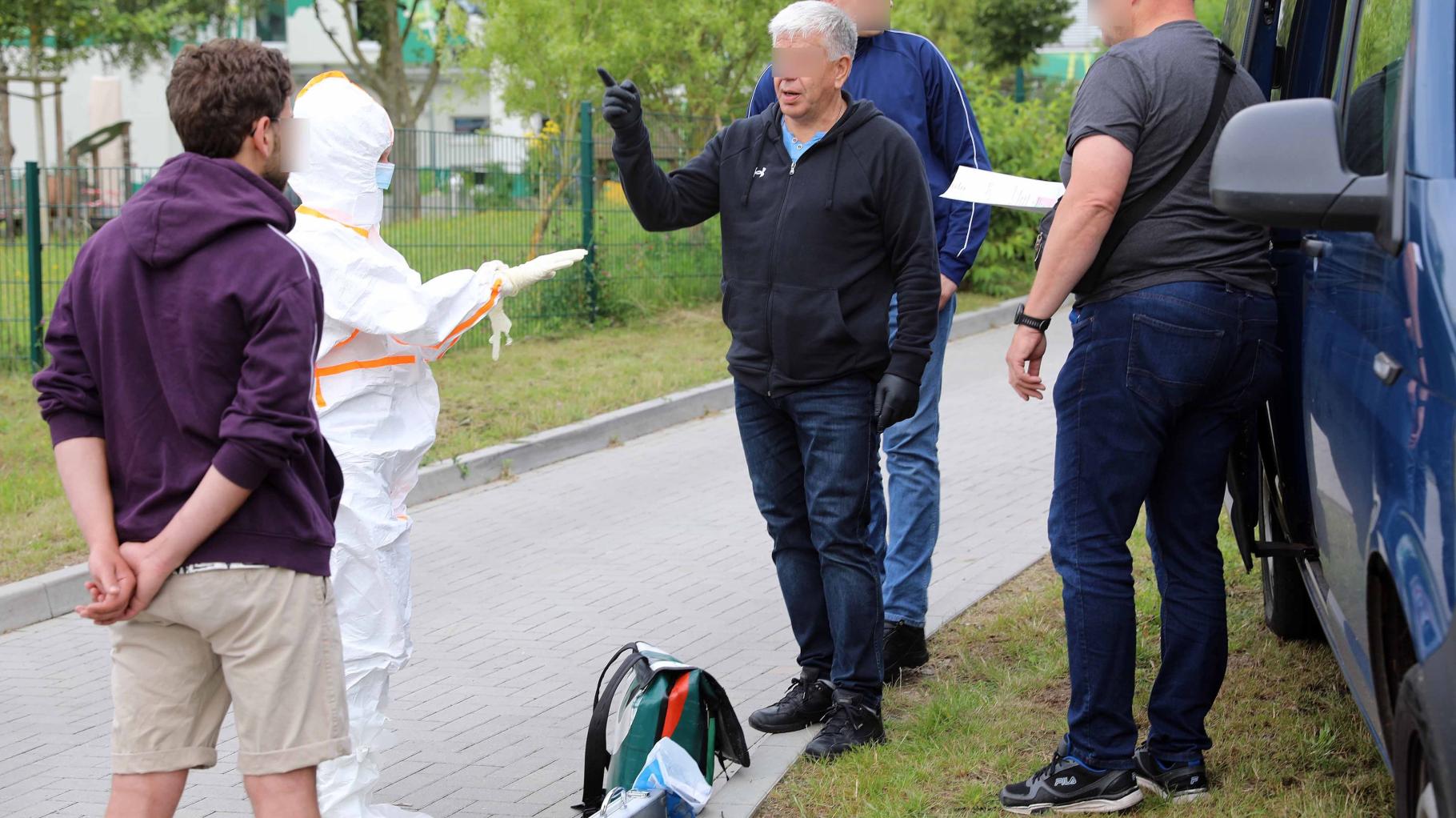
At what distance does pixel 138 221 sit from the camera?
A: 2625 millimetres

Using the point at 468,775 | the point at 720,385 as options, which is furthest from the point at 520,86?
the point at 468,775

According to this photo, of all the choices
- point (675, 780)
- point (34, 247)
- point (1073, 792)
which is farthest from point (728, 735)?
point (34, 247)

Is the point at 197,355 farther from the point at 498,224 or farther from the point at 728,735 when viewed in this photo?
the point at 498,224

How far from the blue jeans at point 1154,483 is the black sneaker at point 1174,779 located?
0.09ft

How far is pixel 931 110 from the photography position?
4848mm

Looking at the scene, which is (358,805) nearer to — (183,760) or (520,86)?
(183,760)

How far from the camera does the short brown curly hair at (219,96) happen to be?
2672 mm

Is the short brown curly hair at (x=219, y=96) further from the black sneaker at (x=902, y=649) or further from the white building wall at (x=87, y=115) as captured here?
the white building wall at (x=87, y=115)

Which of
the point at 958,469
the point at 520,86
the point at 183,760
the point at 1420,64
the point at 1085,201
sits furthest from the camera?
the point at 520,86

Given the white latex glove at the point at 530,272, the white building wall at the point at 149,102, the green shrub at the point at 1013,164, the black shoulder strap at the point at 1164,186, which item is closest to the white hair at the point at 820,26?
the white latex glove at the point at 530,272

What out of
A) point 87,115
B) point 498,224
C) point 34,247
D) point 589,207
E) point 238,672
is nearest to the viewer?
point 238,672

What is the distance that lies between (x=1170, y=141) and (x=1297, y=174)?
877 millimetres

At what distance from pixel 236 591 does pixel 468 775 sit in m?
1.80

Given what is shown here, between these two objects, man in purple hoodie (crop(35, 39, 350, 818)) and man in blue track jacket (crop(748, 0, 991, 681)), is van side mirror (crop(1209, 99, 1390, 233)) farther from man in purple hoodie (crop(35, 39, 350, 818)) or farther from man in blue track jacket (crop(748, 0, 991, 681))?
man in blue track jacket (crop(748, 0, 991, 681))
